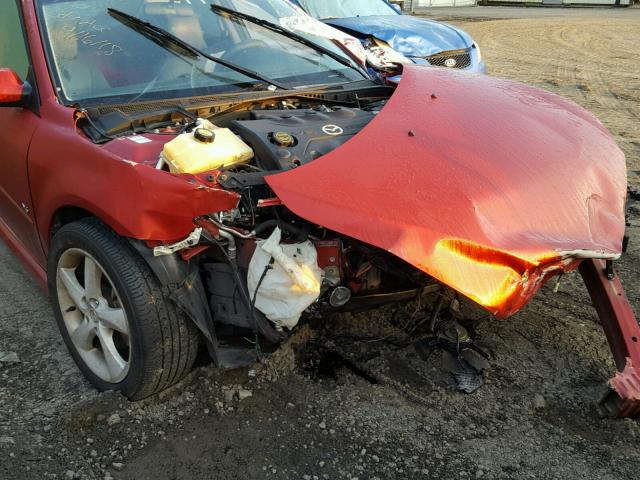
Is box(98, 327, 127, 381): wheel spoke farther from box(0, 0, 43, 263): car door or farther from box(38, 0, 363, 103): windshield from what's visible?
box(38, 0, 363, 103): windshield

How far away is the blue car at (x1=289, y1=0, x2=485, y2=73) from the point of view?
698 cm

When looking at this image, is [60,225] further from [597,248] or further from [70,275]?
[597,248]

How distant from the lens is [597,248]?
7.09 ft

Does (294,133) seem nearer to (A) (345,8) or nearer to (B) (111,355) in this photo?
(B) (111,355)

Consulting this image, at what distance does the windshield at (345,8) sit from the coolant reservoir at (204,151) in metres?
5.65

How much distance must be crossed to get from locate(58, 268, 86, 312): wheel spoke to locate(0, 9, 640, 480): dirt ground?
397mm

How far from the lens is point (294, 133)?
2602mm

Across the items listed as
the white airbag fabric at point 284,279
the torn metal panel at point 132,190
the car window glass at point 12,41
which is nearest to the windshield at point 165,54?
the car window glass at point 12,41

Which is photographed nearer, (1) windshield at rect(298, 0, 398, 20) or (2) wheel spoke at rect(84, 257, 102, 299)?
(2) wheel spoke at rect(84, 257, 102, 299)

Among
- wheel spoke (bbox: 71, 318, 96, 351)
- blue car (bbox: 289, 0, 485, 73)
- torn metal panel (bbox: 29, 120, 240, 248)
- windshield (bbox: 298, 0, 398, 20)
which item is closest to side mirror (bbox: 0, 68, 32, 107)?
torn metal panel (bbox: 29, 120, 240, 248)

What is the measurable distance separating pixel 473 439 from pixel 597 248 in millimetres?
897

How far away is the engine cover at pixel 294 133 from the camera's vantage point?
7.98ft

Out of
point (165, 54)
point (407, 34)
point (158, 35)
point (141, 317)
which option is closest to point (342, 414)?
point (141, 317)

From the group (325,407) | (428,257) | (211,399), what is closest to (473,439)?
(325,407)
